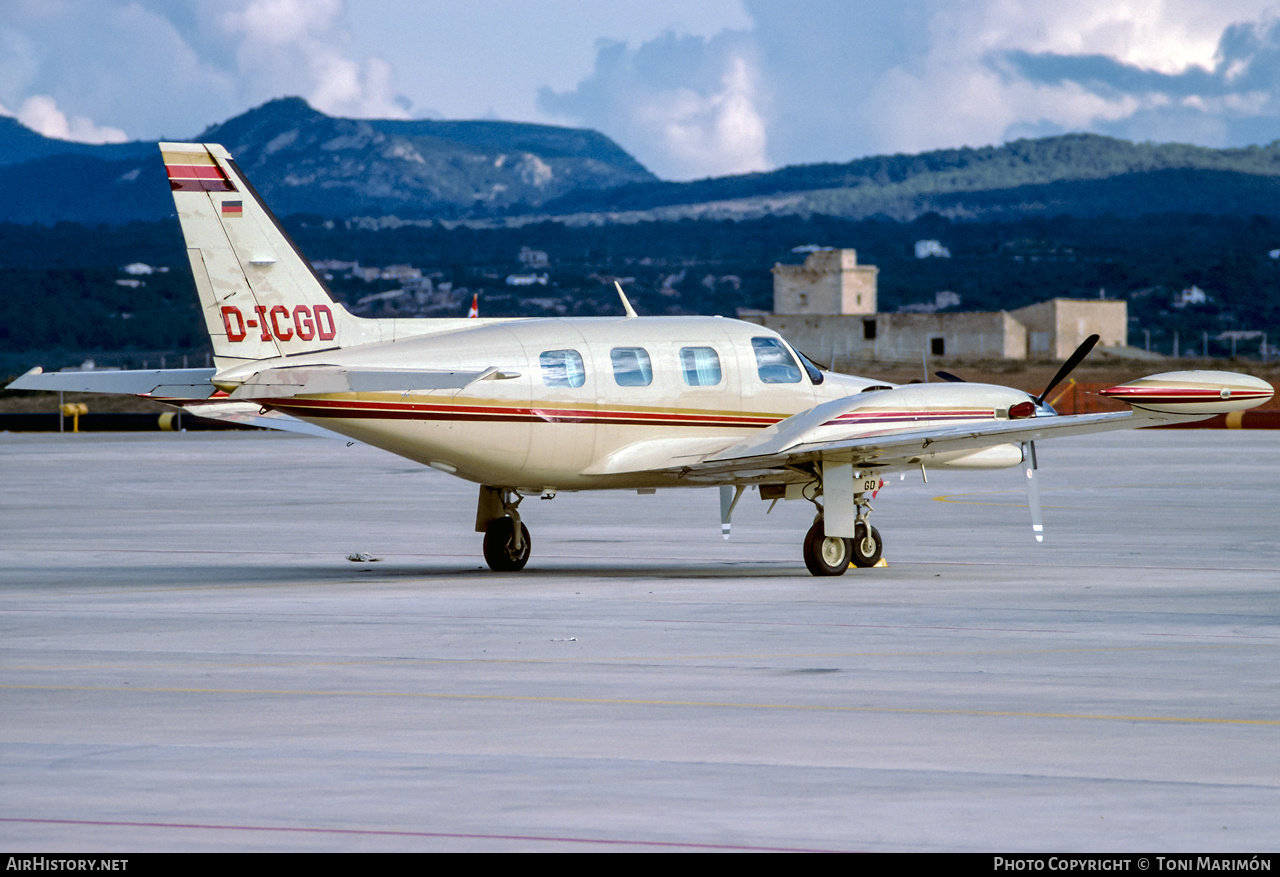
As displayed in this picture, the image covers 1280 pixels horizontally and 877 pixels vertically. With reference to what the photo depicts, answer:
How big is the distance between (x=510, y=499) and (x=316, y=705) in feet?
34.6

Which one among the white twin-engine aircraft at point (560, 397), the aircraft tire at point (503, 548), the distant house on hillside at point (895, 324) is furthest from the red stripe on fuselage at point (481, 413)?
the distant house on hillside at point (895, 324)

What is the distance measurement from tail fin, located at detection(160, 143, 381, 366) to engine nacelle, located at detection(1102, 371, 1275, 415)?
947cm

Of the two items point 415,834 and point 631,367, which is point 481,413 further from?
point 415,834

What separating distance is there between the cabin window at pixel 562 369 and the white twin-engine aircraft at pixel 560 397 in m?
0.02

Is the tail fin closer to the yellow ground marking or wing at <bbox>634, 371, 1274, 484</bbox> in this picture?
wing at <bbox>634, 371, 1274, 484</bbox>

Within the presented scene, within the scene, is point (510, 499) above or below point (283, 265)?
below

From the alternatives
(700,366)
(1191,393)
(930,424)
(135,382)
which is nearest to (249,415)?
(135,382)

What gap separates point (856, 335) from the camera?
161 metres

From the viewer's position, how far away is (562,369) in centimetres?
2016

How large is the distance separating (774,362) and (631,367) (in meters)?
2.15

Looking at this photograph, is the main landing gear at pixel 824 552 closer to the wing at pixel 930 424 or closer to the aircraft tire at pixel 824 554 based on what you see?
the aircraft tire at pixel 824 554
